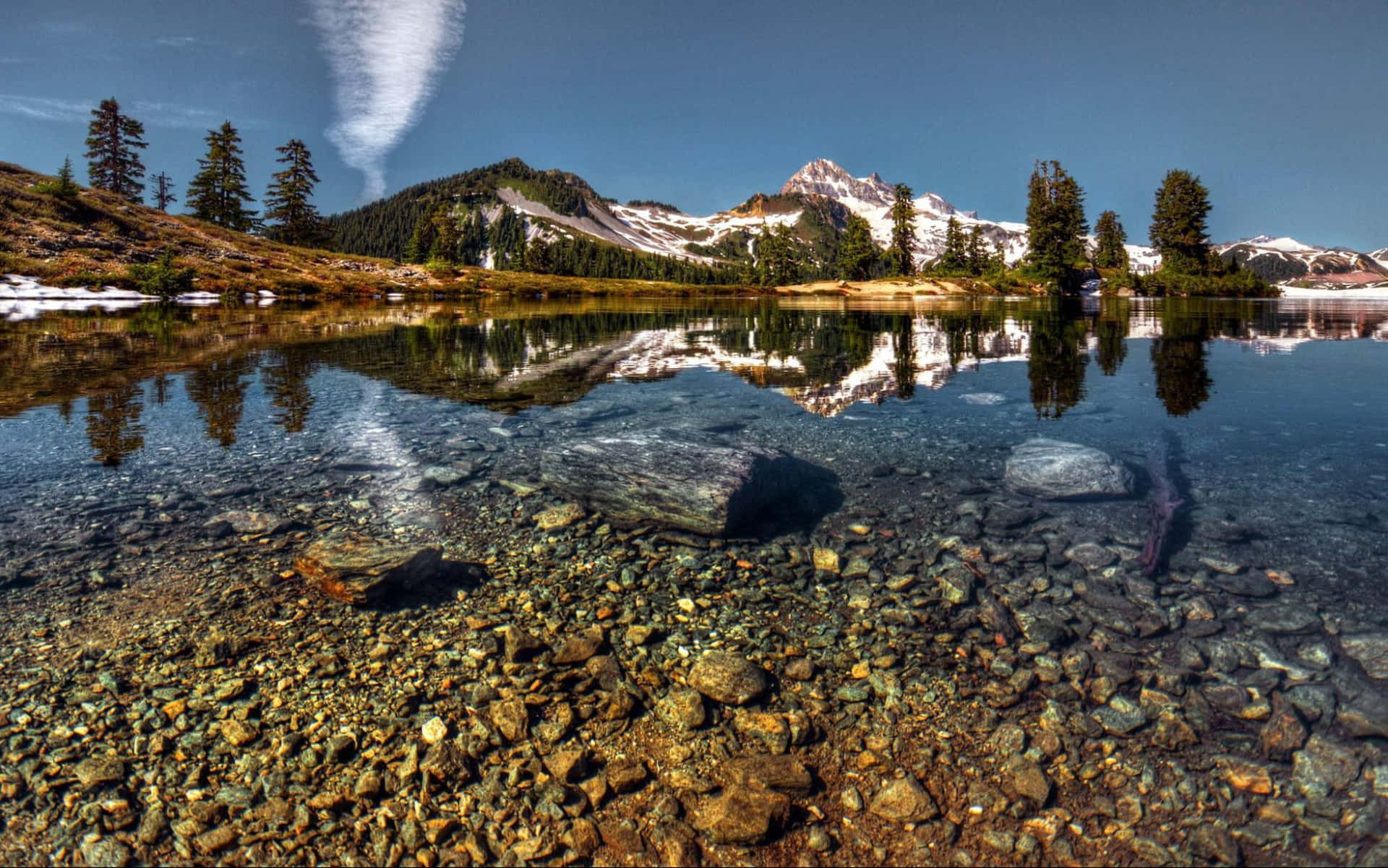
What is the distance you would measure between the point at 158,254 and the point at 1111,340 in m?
103

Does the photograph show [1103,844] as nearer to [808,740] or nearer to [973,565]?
[808,740]

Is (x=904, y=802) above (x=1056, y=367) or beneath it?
beneath

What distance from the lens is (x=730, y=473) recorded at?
27.7 ft

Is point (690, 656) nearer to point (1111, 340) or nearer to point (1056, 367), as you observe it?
point (1056, 367)

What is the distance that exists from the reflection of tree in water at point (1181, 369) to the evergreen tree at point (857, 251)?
332ft

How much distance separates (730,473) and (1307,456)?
9460mm

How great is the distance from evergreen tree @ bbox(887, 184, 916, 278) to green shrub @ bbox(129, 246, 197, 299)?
118 meters

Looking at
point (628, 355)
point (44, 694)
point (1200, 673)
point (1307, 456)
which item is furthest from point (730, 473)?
point (628, 355)

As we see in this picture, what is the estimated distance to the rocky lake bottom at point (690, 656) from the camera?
3.76 m

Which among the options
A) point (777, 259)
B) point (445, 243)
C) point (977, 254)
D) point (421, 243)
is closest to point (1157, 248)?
point (977, 254)

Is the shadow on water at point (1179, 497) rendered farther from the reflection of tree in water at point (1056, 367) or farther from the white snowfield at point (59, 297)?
the white snowfield at point (59, 297)

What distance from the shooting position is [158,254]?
80375mm

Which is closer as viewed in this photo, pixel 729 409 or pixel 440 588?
pixel 440 588

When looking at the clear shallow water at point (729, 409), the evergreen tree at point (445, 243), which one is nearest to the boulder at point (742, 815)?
the clear shallow water at point (729, 409)
